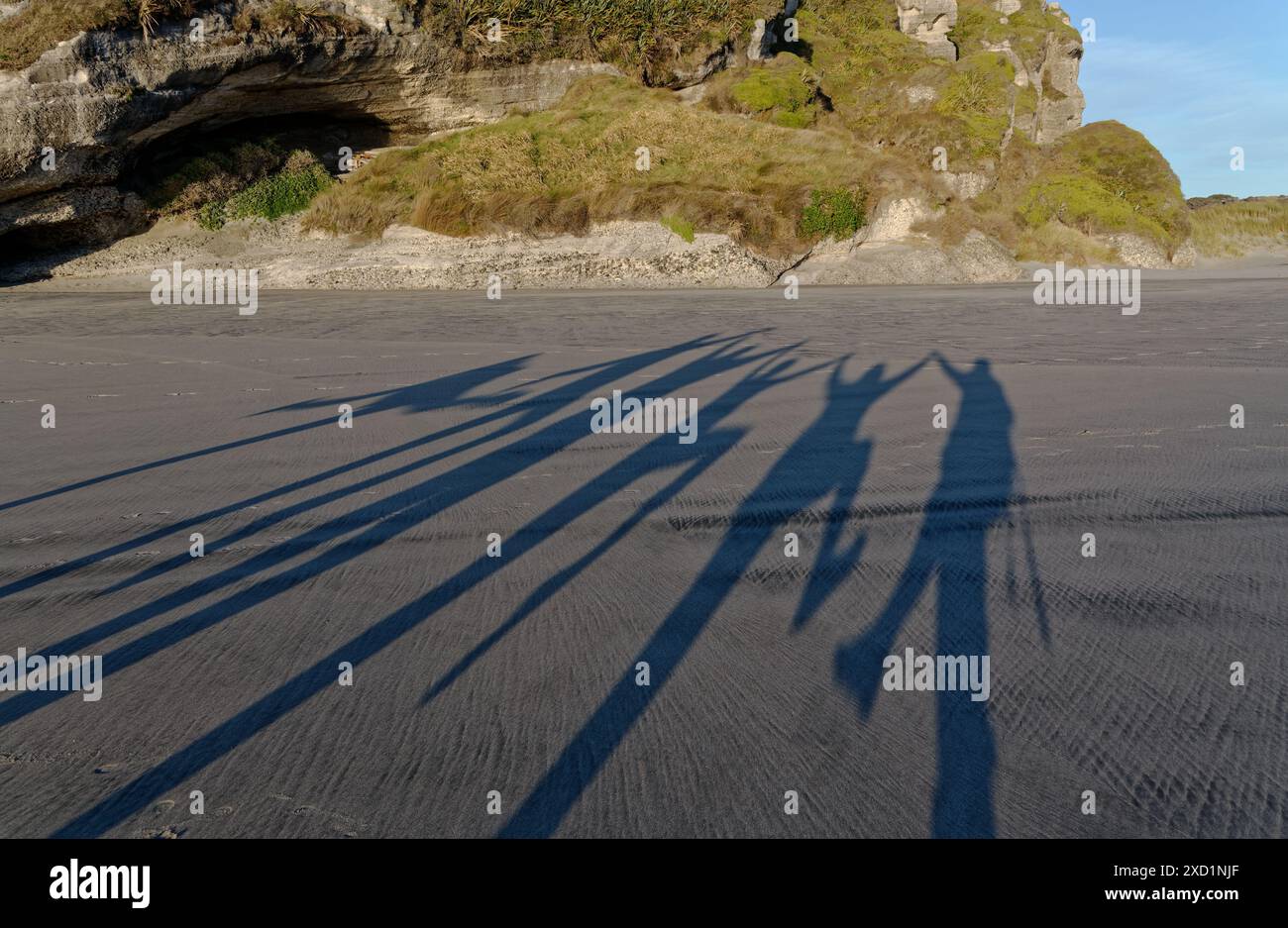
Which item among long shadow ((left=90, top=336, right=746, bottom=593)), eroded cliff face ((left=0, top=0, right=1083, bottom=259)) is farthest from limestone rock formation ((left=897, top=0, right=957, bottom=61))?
long shadow ((left=90, top=336, right=746, bottom=593))

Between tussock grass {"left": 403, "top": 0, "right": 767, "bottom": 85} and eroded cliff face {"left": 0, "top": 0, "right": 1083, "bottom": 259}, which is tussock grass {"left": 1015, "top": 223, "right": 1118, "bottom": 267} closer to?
eroded cliff face {"left": 0, "top": 0, "right": 1083, "bottom": 259}

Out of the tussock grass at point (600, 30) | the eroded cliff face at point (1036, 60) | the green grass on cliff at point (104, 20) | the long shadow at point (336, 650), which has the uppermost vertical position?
the eroded cliff face at point (1036, 60)

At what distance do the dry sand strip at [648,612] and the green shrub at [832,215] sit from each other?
17121 millimetres

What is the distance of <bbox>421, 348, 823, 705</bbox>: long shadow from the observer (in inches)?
119

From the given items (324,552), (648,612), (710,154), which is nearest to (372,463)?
(324,552)

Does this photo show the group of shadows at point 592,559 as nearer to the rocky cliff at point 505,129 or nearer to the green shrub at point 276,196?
the rocky cliff at point 505,129

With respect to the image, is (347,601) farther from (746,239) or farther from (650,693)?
(746,239)

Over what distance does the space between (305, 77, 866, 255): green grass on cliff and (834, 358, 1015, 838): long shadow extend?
18365mm

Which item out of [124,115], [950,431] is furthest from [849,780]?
[124,115]

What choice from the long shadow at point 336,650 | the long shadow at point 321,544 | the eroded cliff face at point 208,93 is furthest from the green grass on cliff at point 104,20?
the long shadow at point 336,650

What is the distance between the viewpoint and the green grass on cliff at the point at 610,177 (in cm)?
2306

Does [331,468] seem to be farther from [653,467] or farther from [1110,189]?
[1110,189]

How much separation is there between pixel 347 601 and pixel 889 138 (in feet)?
98.0

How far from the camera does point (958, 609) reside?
3.32m
